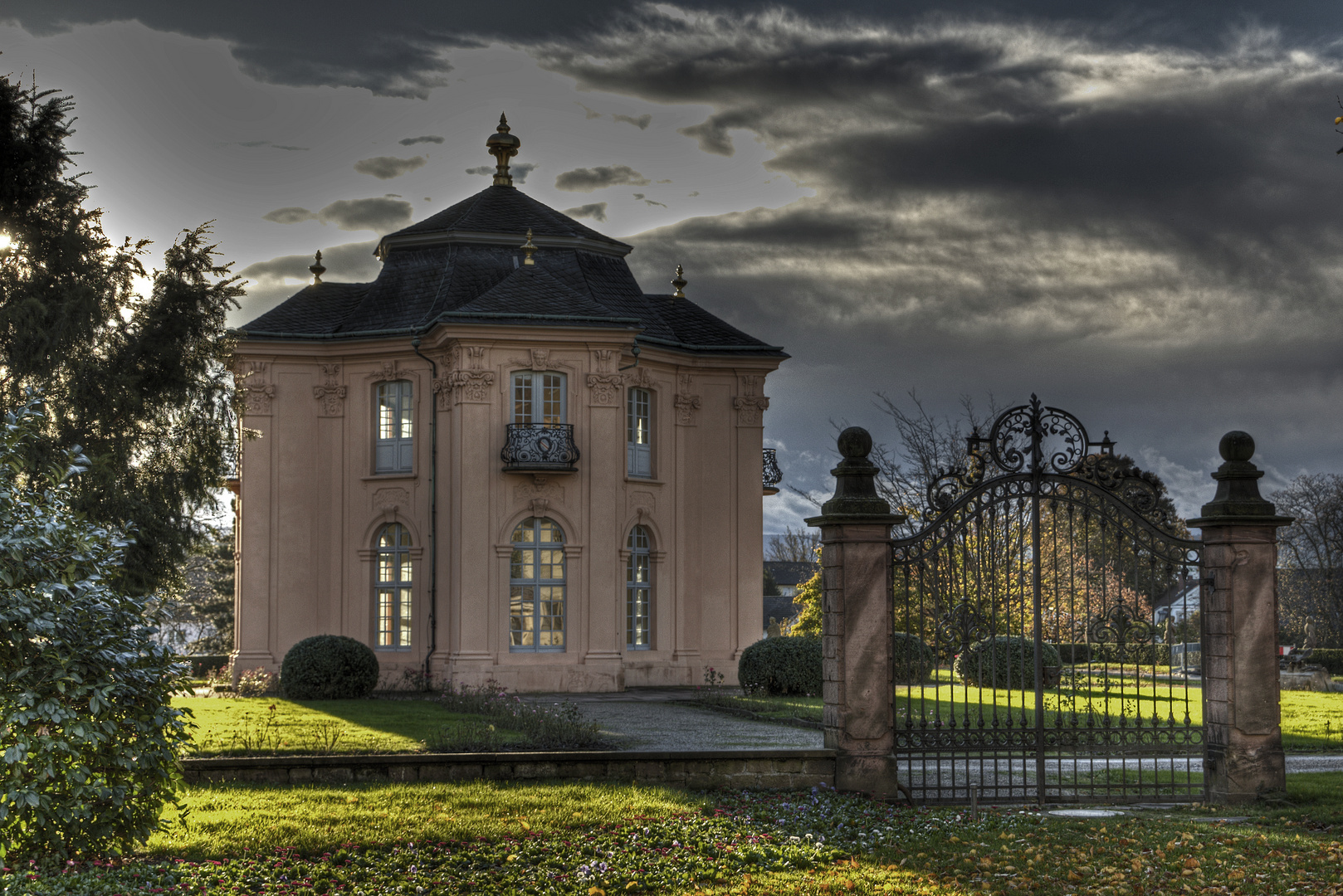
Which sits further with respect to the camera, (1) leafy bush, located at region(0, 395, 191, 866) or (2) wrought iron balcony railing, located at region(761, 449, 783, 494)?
(2) wrought iron balcony railing, located at region(761, 449, 783, 494)

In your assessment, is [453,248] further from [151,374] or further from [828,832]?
[828,832]

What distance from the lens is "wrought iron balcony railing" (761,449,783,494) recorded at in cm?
3100

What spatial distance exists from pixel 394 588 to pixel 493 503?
343cm

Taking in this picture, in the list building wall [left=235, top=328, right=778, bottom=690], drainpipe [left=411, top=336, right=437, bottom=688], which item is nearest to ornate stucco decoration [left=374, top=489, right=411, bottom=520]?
building wall [left=235, top=328, right=778, bottom=690]

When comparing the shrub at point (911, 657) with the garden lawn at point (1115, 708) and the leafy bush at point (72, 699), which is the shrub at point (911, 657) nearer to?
the garden lawn at point (1115, 708)

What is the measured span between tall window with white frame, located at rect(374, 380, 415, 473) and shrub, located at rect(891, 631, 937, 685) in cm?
1138

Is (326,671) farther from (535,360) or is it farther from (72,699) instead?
(72,699)

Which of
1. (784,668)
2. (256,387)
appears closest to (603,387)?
(784,668)

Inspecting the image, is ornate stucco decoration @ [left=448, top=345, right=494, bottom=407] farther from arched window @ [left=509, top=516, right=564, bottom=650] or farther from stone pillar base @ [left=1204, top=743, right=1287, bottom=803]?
stone pillar base @ [left=1204, top=743, right=1287, bottom=803]

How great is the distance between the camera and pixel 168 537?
23.8 meters

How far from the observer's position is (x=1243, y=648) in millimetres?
11555

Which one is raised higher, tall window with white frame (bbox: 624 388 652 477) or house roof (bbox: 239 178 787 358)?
house roof (bbox: 239 178 787 358)

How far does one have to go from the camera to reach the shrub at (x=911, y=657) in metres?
11.4

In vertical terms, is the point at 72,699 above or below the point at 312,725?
above
